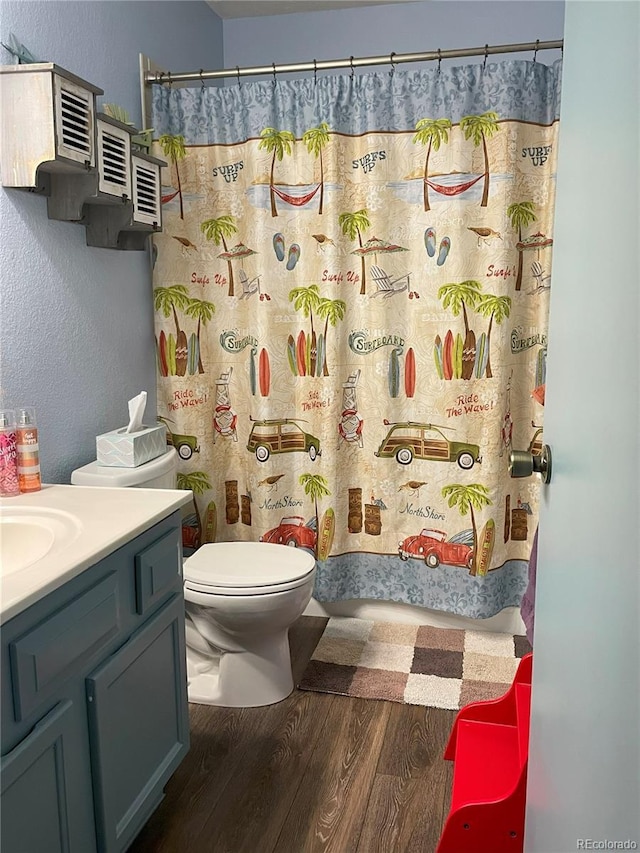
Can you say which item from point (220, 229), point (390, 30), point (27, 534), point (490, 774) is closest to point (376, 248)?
point (220, 229)

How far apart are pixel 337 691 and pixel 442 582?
2.11 ft

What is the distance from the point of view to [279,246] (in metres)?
2.75

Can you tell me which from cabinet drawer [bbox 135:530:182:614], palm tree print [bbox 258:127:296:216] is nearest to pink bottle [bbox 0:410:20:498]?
cabinet drawer [bbox 135:530:182:614]

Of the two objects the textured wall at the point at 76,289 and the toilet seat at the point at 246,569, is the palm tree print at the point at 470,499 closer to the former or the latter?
the toilet seat at the point at 246,569

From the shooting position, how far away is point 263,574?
2.25m

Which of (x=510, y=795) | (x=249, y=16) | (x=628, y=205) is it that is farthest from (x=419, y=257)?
(x=628, y=205)

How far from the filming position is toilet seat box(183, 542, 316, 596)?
7.18ft

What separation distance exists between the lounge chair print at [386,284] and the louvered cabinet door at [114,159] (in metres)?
0.93

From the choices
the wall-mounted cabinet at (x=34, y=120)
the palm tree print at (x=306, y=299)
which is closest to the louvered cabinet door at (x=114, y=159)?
the wall-mounted cabinet at (x=34, y=120)

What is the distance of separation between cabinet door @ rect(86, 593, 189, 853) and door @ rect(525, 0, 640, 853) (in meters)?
0.85

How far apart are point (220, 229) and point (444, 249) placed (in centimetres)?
85

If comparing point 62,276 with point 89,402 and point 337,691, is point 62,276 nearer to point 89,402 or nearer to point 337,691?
point 89,402

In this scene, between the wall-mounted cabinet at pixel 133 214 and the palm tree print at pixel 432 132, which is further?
the palm tree print at pixel 432 132

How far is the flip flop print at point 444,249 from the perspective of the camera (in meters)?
2.62
